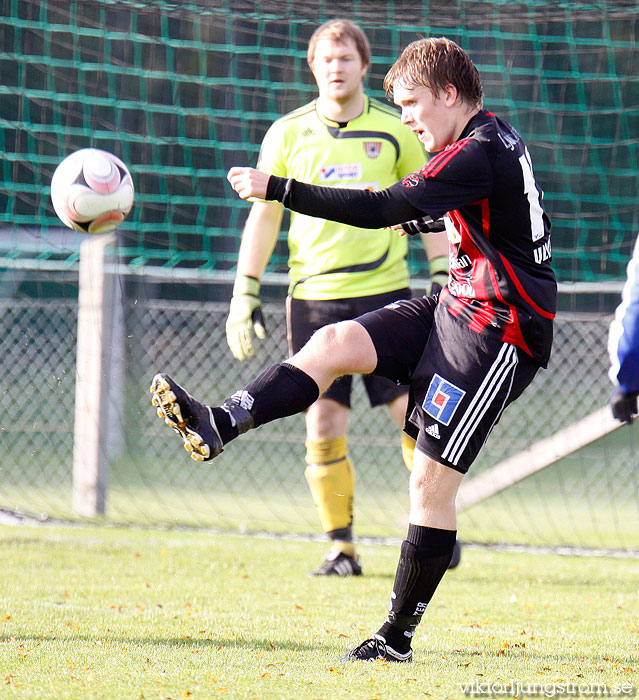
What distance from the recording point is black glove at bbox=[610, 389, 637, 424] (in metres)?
2.69

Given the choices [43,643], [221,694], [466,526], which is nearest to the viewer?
[221,694]

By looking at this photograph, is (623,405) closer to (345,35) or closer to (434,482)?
(434,482)

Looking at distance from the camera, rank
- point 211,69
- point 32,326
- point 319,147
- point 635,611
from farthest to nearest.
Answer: point 211,69, point 32,326, point 319,147, point 635,611

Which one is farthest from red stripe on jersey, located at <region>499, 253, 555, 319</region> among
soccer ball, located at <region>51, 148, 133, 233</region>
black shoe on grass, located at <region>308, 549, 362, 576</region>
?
black shoe on grass, located at <region>308, 549, 362, 576</region>

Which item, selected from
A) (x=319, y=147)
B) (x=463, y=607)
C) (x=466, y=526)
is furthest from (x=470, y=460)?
(x=466, y=526)

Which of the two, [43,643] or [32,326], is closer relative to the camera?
[43,643]

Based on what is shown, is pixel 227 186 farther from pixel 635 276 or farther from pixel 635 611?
pixel 635 276

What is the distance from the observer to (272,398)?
2.98 m

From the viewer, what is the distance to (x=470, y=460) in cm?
303

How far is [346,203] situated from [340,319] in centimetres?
176

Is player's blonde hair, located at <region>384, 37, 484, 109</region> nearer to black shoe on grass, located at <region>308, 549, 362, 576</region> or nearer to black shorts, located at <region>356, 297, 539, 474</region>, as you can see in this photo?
black shorts, located at <region>356, 297, 539, 474</region>

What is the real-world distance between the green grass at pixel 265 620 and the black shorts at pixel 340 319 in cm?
83

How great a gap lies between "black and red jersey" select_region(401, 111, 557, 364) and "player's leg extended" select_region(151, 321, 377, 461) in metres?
0.32

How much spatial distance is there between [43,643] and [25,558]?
1.95 m
